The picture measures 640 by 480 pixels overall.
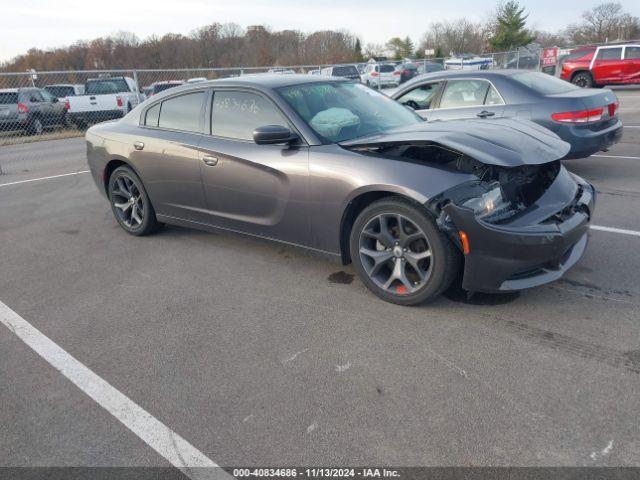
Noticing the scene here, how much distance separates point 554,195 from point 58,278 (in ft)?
13.5

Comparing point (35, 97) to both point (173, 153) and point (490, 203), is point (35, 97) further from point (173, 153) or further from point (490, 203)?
point (490, 203)

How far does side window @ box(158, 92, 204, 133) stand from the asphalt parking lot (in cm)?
122

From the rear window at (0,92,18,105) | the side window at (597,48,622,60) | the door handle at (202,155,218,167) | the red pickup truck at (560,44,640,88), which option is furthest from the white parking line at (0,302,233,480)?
the side window at (597,48,622,60)

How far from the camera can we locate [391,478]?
7.25ft

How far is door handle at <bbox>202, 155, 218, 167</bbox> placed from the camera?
453cm

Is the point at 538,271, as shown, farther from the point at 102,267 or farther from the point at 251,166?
the point at 102,267

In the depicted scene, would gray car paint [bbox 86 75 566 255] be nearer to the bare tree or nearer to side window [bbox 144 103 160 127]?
side window [bbox 144 103 160 127]

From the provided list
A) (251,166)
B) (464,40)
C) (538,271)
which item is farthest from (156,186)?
(464,40)

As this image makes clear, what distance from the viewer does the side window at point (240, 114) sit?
429 cm

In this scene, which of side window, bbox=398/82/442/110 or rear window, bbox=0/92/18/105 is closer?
side window, bbox=398/82/442/110

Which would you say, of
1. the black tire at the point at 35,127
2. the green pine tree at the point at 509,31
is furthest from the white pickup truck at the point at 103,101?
the green pine tree at the point at 509,31

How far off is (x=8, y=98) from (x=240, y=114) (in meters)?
15.2

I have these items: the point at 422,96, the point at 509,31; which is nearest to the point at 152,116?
the point at 422,96

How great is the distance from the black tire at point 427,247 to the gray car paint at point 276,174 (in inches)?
4.1
